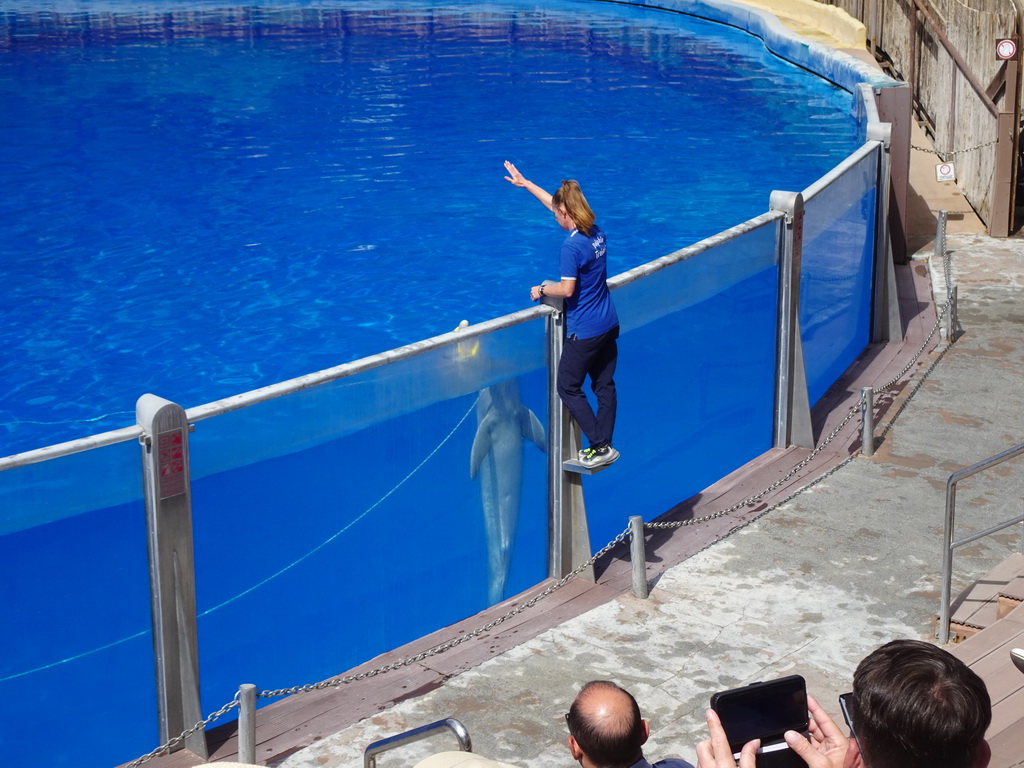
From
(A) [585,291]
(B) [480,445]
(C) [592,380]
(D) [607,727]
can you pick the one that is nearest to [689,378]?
(C) [592,380]

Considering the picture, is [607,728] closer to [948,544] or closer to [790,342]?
→ [948,544]

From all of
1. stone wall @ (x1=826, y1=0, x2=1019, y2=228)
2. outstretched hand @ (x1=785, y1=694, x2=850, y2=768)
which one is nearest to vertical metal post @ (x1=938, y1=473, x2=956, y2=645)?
outstretched hand @ (x1=785, y1=694, x2=850, y2=768)

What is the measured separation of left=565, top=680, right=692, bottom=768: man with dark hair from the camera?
2926mm

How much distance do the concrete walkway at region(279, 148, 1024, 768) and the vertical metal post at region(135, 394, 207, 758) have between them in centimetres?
48

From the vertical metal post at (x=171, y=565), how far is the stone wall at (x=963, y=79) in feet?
34.7

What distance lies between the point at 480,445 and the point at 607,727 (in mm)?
2848

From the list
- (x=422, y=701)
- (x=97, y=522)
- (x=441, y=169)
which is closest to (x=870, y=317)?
(x=422, y=701)

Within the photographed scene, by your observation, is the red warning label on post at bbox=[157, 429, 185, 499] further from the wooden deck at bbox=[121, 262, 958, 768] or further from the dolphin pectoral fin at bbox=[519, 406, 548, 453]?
the dolphin pectoral fin at bbox=[519, 406, 548, 453]

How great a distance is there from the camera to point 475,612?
19.5 feet

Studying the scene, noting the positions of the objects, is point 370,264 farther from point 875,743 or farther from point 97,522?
point 875,743

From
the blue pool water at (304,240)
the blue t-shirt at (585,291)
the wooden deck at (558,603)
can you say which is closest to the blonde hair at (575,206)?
the blue t-shirt at (585,291)

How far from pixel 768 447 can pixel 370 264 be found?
25.5 ft

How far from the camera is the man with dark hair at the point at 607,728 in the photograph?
115 inches

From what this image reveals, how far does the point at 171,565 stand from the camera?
4562 mm
